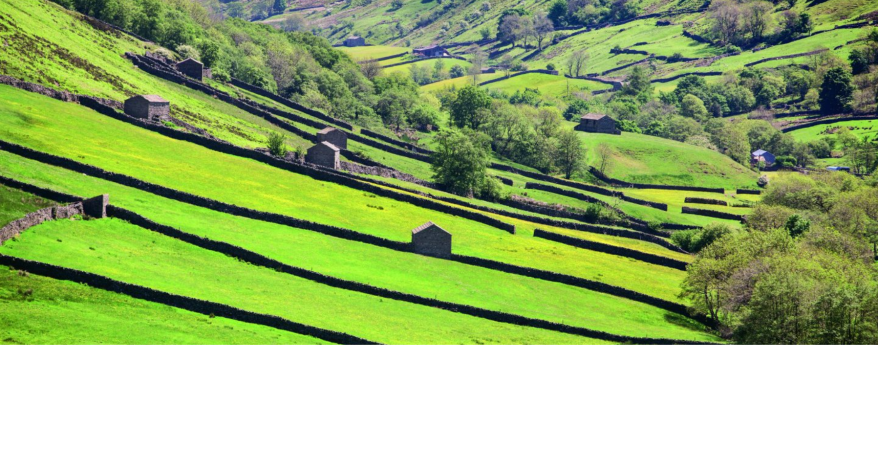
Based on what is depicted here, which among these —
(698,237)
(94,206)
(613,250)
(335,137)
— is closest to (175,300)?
(94,206)

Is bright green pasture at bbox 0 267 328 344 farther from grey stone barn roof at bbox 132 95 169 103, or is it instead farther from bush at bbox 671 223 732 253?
bush at bbox 671 223 732 253

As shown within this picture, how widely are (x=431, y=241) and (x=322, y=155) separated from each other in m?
30.6

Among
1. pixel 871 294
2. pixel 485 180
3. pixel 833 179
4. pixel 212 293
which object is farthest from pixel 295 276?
pixel 833 179

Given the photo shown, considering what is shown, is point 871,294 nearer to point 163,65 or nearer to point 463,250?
point 463,250

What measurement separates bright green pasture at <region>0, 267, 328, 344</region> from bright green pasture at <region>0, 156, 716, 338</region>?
13.5 meters

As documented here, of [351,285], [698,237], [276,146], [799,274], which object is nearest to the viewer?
[799,274]

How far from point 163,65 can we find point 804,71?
12986cm

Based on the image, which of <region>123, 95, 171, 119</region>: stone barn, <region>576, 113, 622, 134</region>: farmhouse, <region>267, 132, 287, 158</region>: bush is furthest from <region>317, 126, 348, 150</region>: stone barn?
<region>576, 113, 622, 134</region>: farmhouse

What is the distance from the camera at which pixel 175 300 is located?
51.5m

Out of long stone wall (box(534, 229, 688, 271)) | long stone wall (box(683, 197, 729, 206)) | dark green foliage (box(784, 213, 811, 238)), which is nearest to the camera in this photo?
long stone wall (box(534, 229, 688, 271))

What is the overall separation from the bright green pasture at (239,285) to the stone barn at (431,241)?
12.9 meters

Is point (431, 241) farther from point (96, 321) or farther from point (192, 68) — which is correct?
point (192, 68)

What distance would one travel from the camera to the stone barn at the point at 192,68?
406 ft

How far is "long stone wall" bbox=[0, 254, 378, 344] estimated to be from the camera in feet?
164
